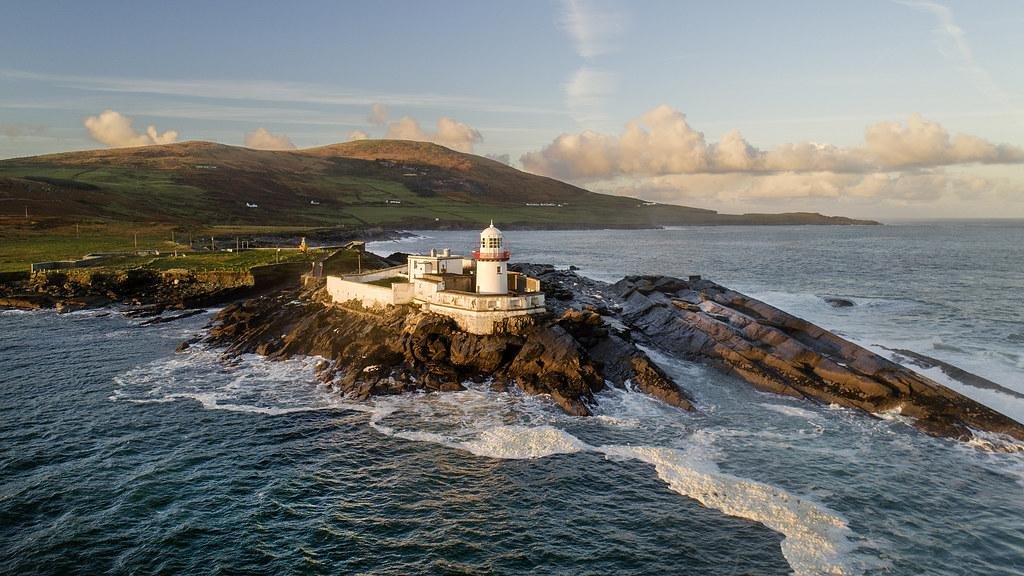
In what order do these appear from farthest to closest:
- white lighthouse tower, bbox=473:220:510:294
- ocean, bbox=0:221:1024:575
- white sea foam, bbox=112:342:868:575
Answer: white lighthouse tower, bbox=473:220:510:294
white sea foam, bbox=112:342:868:575
ocean, bbox=0:221:1024:575

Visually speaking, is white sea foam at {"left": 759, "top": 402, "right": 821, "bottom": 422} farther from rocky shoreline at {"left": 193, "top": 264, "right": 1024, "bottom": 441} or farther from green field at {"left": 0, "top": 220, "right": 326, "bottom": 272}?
green field at {"left": 0, "top": 220, "right": 326, "bottom": 272}

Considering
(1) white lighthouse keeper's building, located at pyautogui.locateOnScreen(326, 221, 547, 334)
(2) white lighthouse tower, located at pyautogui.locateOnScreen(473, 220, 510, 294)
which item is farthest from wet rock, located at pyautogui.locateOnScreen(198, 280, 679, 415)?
(2) white lighthouse tower, located at pyautogui.locateOnScreen(473, 220, 510, 294)

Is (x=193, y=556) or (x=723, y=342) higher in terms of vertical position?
(x=723, y=342)

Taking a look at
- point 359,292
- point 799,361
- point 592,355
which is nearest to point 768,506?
point 592,355

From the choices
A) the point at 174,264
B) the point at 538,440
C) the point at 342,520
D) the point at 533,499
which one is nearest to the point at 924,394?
the point at 538,440

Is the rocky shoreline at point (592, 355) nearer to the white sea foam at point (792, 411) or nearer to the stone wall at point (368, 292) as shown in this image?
the stone wall at point (368, 292)

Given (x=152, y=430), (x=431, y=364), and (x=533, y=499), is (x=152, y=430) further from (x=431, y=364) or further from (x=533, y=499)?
(x=533, y=499)
